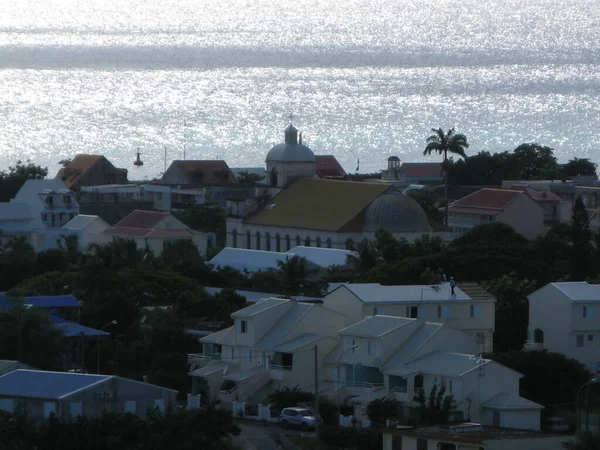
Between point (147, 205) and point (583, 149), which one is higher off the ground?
point (583, 149)

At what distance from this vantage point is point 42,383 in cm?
4078

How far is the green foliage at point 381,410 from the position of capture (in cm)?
4262

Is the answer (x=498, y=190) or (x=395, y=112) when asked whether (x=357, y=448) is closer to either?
(x=498, y=190)

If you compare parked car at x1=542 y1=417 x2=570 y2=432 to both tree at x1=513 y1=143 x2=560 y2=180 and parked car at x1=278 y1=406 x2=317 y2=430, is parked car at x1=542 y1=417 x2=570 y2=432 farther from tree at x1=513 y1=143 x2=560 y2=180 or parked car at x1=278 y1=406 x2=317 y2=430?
tree at x1=513 y1=143 x2=560 y2=180

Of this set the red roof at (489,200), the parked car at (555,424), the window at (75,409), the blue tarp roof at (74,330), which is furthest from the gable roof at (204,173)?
the window at (75,409)

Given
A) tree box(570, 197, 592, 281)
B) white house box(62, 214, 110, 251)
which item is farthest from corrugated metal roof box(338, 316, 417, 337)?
white house box(62, 214, 110, 251)

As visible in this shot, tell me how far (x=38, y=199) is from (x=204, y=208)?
24.7ft

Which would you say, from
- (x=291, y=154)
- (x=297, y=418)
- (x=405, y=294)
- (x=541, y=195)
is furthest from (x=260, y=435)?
(x=541, y=195)

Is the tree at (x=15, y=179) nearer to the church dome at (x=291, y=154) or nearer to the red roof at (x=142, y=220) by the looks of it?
the church dome at (x=291, y=154)

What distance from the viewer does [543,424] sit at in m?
42.4

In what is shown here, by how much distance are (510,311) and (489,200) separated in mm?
34520

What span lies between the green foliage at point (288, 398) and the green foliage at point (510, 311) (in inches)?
295

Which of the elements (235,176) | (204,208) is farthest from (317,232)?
(235,176)

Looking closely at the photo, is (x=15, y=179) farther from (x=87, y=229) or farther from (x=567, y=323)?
(x=567, y=323)
